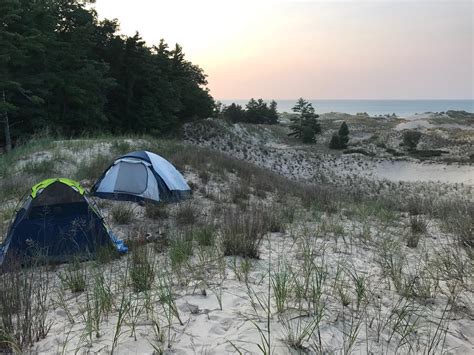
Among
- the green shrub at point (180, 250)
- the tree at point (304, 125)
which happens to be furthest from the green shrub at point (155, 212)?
the tree at point (304, 125)

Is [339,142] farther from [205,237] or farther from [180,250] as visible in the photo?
[180,250]

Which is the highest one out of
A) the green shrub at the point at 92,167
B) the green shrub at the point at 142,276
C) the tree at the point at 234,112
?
the tree at the point at 234,112

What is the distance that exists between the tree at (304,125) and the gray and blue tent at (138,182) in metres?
35.1

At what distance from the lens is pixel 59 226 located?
5.88 metres

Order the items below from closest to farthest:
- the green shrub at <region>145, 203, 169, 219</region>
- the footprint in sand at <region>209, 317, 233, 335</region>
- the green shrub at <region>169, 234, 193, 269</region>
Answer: the footprint in sand at <region>209, 317, 233, 335</region> < the green shrub at <region>169, 234, 193, 269</region> < the green shrub at <region>145, 203, 169, 219</region>

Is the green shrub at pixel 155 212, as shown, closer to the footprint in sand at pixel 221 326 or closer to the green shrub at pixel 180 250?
the green shrub at pixel 180 250

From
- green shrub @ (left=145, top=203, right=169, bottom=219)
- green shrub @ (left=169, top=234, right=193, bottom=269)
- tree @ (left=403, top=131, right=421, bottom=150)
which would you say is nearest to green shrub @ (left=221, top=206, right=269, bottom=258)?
green shrub @ (left=169, top=234, right=193, bottom=269)

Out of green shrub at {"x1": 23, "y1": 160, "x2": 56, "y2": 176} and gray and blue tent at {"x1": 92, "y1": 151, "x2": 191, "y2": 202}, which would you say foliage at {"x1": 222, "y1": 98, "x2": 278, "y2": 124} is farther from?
gray and blue tent at {"x1": 92, "y1": 151, "x2": 191, "y2": 202}

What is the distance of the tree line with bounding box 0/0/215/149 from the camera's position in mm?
19656

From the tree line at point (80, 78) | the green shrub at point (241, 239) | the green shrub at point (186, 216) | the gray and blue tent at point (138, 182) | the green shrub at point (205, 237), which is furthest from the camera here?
the tree line at point (80, 78)

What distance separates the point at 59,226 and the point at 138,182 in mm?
3965

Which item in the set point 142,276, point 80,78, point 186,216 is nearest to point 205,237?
point 142,276

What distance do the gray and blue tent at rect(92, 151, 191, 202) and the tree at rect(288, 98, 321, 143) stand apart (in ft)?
115

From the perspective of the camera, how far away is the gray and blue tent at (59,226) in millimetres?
5664
